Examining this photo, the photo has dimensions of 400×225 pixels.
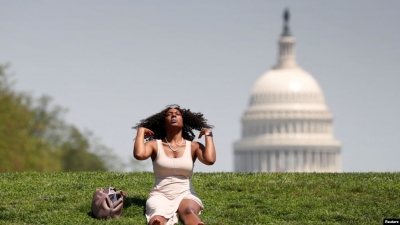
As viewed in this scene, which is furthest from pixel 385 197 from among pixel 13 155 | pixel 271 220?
pixel 13 155

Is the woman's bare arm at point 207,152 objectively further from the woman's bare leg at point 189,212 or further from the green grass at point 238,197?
the green grass at point 238,197

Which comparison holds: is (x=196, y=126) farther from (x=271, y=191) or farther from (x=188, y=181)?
(x=271, y=191)

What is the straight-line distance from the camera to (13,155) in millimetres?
64750

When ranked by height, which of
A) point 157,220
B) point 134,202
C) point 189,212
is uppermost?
point 134,202

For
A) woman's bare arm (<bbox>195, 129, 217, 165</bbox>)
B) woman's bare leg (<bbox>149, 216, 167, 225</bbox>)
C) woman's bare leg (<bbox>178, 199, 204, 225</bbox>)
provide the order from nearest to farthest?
1. woman's bare leg (<bbox>149, 216, 167, 225</bbox>)
2. woman's bare leg (<bbox>178, 199, 204, 225</bbox>)
3. woman's bare arm (<bbox>195, 129, 217, 165</bbox>)

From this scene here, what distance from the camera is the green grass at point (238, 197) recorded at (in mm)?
21922

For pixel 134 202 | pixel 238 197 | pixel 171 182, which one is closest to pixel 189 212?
pixel 171 182

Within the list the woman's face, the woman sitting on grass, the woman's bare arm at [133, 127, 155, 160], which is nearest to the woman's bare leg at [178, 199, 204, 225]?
the woman sitting on grass

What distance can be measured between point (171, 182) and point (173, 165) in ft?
0.88

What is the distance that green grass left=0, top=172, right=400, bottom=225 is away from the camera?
71.9 ft

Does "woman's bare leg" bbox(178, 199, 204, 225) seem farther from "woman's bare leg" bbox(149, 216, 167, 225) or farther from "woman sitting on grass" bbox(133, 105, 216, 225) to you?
"woman's bare leg" bbox(149, 216, 167, 225)

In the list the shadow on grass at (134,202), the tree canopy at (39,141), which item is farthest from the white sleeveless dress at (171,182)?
the tree canopy at (39,141)

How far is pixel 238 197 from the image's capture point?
77.5ft

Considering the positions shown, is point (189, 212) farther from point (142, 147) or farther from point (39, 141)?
point (39, 141)
